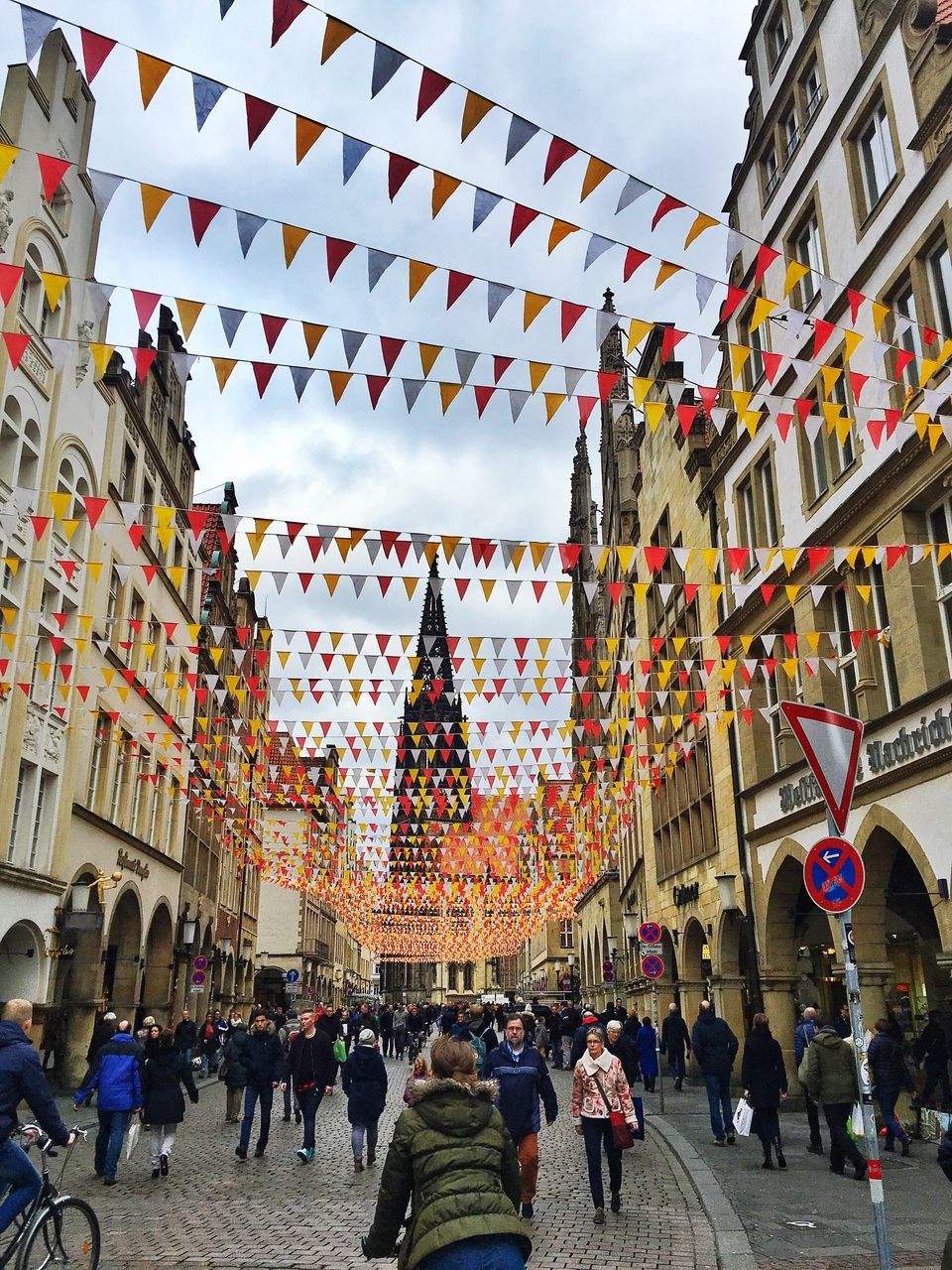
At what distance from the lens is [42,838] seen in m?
21.8

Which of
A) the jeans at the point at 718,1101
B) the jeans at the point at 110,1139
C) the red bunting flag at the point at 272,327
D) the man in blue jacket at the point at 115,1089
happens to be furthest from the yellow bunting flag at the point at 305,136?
the jeans at the point at 718,1101

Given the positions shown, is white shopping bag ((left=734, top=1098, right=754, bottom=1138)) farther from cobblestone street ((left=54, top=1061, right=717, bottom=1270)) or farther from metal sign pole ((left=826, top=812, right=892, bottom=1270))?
metal sign pole ((left=826, top=812, right=892, bottom=1270))

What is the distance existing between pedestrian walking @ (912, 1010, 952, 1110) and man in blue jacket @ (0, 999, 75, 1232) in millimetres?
11541

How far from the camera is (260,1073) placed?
44.8 ft

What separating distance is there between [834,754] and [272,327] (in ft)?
21.0

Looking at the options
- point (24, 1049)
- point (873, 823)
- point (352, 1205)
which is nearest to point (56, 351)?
point (24, 1049)

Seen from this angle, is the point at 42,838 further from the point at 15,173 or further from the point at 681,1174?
the point at 681,1174

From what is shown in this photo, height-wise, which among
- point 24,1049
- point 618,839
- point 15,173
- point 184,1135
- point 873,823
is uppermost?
point 15,173

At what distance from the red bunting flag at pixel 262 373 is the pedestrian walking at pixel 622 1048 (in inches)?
340

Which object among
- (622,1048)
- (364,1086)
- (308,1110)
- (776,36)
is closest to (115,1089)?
(364,1086)

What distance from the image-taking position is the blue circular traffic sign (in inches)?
270

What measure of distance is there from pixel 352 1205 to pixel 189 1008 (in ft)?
92.6

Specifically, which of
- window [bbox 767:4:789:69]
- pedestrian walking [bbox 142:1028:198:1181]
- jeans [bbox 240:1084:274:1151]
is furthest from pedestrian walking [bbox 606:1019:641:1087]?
window [bbox 767:4:789:69]

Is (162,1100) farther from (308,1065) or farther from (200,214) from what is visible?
(200,214)
